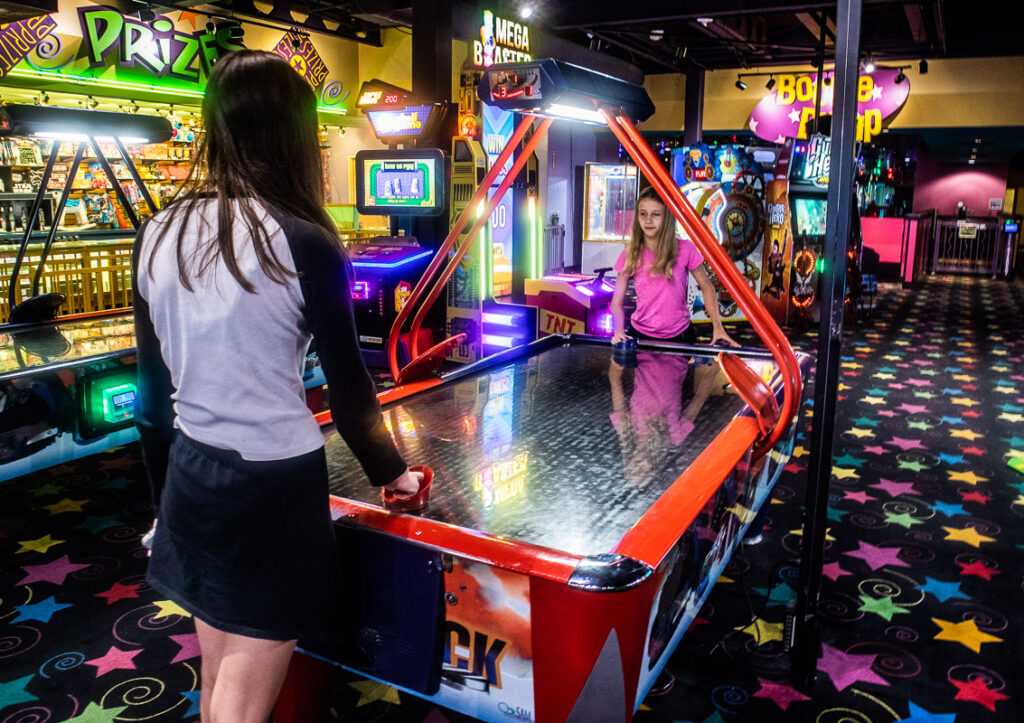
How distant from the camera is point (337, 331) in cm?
121

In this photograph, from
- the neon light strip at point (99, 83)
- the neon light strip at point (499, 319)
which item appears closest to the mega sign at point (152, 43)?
the neon light strip at point (99, 83)

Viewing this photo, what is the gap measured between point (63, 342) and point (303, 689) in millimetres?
2298

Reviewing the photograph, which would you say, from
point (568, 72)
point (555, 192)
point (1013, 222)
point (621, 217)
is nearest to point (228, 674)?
point (568, 72)

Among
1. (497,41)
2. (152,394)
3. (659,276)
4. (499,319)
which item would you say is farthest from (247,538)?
(497,41)

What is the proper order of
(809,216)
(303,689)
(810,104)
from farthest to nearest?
(810,104) < (809,216) < (303,689)

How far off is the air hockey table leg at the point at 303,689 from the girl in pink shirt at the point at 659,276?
2155 millimetres

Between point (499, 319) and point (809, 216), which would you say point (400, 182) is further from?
point (809, 216)

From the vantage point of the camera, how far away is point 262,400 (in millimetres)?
1189

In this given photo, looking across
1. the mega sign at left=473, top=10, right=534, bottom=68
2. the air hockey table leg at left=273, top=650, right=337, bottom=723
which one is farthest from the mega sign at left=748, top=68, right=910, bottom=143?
the air hockey table leg at left=273, top=650, right=337, bottom=723

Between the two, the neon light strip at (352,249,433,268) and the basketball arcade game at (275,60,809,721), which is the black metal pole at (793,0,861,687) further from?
the neon light strip at (352,249,433,268)

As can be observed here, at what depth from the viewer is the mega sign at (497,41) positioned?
6.90 metres

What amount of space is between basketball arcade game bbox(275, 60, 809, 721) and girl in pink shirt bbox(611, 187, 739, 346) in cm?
118

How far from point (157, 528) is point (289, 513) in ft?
0.95

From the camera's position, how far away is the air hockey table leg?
68.7 inches
